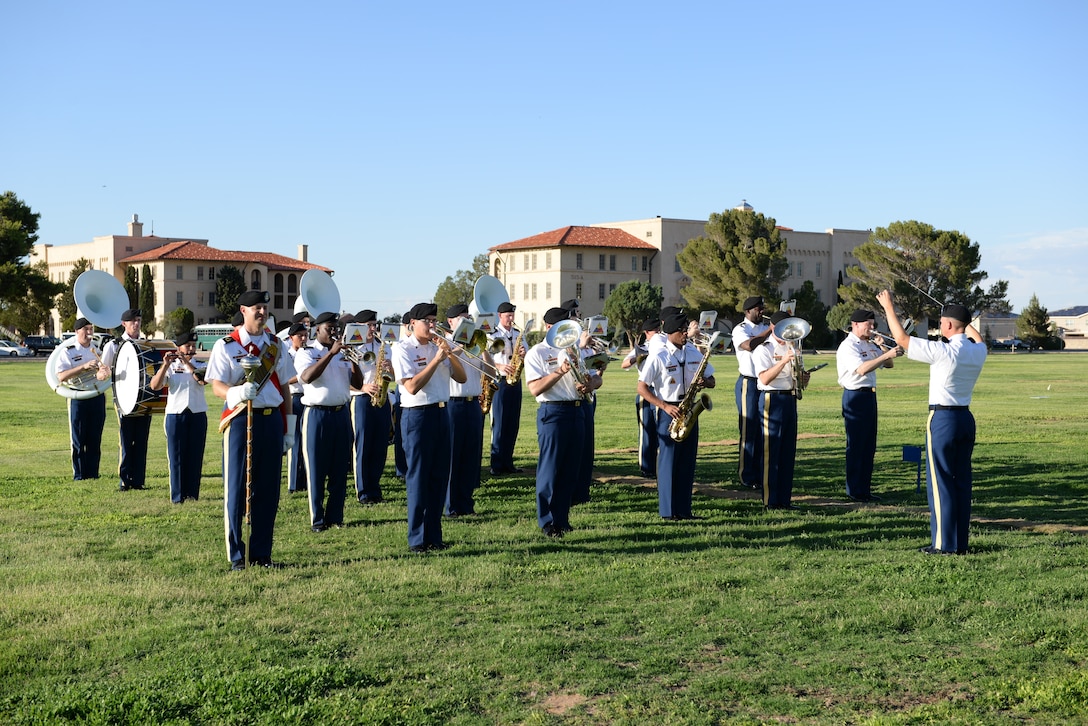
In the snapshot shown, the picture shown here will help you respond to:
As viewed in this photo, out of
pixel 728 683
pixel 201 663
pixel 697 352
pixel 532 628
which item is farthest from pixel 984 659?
pixel 697 352

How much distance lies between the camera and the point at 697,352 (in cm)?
1114

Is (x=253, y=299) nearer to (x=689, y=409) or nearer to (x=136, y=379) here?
(x=689, y=409)

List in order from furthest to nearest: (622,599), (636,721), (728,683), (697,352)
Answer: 1. (697,352)
2. (622,599)
3. (728,683)
4. (636,721)

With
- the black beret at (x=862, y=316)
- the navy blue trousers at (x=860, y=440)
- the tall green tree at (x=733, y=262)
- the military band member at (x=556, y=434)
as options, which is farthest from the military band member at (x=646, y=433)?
the tall green tree at (x=733, y=262)

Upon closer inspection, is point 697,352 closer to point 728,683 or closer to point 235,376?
point 235,376

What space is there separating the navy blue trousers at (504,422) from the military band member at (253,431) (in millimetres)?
5561

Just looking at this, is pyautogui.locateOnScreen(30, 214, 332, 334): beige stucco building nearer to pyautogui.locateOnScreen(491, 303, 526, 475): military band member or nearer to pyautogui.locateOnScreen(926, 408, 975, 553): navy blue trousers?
pyautogui.locateOnScreen(491, 303, 526, 475): military band member

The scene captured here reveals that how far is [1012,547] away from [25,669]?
7.58 meters

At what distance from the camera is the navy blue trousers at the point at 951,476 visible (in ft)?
29.3

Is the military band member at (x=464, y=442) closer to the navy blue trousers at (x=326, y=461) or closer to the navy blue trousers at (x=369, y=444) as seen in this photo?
the navy blue trousers at (x=326, y=461)

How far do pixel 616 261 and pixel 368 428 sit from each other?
90922mm

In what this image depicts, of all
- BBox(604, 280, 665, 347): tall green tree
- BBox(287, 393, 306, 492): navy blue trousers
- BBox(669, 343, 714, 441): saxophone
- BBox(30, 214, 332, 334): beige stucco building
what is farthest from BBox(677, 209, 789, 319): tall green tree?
BBox(669, 343, 714, 441): saxophone

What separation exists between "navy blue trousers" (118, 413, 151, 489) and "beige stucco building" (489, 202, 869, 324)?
3391 inches

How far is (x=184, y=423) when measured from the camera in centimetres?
1245
